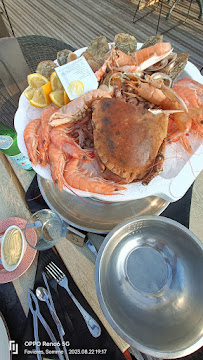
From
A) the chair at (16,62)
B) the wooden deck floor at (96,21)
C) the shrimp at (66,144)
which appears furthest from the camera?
the wooden deck floor at (96,21)

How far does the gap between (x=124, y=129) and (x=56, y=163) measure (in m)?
0.32

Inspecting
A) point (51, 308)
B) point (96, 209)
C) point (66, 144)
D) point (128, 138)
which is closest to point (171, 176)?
point (128, 138)

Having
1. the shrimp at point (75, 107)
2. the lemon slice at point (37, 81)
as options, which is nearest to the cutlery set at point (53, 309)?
the shrimp at point (75, 107)

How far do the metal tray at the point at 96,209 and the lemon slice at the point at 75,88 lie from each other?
439mm

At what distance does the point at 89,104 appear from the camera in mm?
1016

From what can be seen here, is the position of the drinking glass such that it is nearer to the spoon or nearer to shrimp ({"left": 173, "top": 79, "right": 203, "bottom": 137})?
the spoon

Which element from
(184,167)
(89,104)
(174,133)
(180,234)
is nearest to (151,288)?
(180,234)

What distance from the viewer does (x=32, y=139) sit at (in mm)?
954

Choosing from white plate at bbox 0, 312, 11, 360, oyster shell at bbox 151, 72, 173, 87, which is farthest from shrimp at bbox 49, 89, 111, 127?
white plate at bbox 0, 312, 11, 360

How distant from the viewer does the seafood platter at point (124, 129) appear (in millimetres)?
846

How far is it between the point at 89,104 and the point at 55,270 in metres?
0.73

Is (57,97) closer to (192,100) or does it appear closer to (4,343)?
(192,100)

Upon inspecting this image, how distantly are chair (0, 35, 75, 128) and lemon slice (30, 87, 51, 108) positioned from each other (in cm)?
42

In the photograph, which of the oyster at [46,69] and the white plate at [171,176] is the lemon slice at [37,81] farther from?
the white plate at [171,176]
